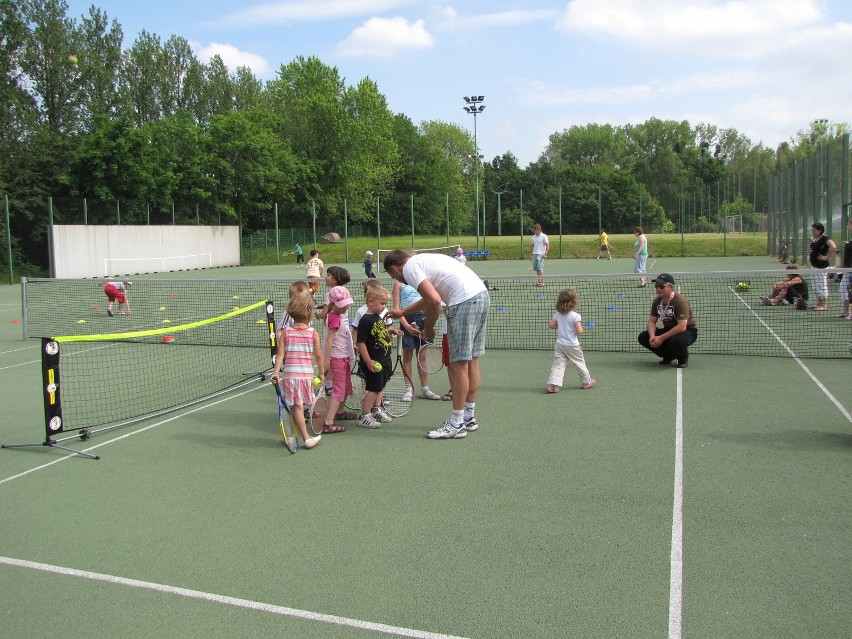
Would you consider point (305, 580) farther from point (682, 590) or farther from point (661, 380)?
point (661, 380)

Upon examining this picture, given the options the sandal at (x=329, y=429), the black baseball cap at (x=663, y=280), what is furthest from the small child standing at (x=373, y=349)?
the black baseball cap at (x=663, y=280)

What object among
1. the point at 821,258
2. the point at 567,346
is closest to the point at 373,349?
the point at 567,346

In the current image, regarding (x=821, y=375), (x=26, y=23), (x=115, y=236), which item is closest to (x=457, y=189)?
(x=26, y=23)

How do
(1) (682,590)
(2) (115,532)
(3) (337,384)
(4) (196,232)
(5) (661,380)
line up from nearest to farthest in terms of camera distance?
1. (1) (682,590)
2. (2) (115,532)
3. (3) (337,384)
4. (5) (661,380)
5. (4) (196,232)

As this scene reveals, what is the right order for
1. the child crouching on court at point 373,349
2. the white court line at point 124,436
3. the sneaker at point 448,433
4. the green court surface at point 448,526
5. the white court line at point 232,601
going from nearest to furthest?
the white court line at point 232,601
the green court surface at point 448,526
the white court line at point 124,436
the sneaker at point 448,433
the child crouching on court at point 373,349

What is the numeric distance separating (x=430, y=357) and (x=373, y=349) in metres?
2.07

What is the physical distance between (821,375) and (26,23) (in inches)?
2250

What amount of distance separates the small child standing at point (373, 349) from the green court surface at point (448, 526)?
297mm

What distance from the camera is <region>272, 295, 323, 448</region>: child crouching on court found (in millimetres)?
6750

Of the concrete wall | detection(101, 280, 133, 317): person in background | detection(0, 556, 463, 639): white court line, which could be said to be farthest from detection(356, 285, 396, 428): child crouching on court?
the concrete wall

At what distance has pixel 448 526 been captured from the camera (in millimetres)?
5031

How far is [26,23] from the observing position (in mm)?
52219

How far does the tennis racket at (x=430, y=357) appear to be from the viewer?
8.80m

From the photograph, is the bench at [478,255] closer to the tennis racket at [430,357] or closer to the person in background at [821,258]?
the person in background at [821,258]
